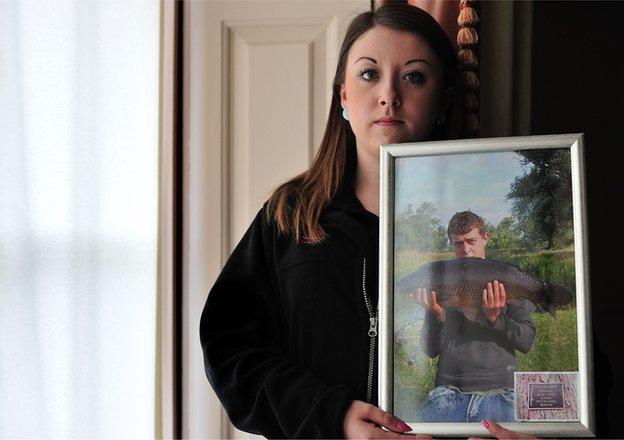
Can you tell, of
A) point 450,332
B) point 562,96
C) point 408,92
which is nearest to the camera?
point 450,332

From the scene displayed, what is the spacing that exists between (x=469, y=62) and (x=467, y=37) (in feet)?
0.16

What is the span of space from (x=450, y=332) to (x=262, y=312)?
32cm

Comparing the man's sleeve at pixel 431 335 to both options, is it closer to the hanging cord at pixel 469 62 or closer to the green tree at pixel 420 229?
the green tree at pixel 420 229

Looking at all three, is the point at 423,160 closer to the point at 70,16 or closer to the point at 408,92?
the point at 408,92

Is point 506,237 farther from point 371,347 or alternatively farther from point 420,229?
point 371,347

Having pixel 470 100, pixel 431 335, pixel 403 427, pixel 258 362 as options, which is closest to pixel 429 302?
pixel 431 335

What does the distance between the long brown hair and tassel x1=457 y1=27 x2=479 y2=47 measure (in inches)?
3.3

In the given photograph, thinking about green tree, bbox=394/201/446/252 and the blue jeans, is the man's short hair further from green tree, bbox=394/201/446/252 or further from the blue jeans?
the blue jeans

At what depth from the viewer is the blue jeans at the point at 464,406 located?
3.49 ft

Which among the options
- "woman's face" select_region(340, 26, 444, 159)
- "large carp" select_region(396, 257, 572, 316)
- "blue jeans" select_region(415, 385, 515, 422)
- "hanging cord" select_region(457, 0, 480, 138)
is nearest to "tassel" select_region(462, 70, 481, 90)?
"hanging cord" select_region(457, 0, 480, 138)

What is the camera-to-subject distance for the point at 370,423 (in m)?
1.11

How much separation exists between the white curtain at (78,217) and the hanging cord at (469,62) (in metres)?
0.56

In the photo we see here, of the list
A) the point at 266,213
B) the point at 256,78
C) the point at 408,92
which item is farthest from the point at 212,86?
the point at 408,92

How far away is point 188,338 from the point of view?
5.13 feet
